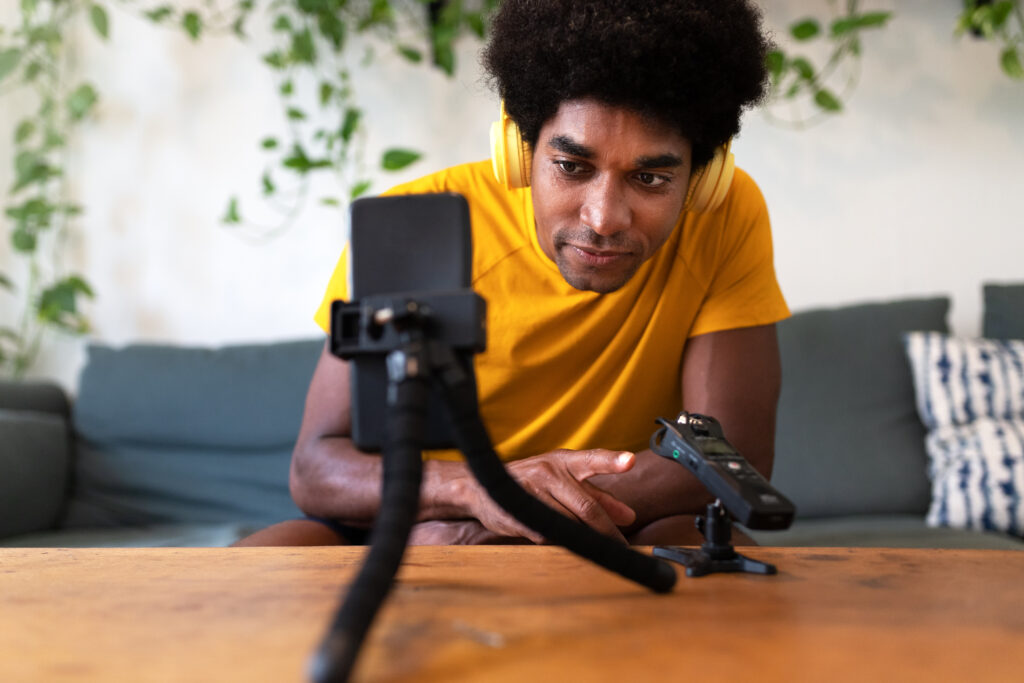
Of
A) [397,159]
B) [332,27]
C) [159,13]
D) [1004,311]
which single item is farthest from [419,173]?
[1004,311]

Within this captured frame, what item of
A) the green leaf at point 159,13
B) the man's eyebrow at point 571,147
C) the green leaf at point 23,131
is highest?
the green leaf at point 159,13

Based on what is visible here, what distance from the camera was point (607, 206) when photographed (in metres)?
0.99

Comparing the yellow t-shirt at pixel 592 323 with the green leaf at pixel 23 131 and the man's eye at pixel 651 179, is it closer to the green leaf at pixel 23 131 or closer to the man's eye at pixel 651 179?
the man's eye at pixel 651 179

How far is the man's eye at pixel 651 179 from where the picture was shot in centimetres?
101

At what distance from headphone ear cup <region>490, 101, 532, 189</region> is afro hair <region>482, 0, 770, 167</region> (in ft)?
0.07

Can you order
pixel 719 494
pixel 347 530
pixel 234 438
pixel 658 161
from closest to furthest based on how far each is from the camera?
pixel 719 494, pixel 658 161, pixel 347 530, pixel 234 438

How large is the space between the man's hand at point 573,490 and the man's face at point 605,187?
26 centimetres

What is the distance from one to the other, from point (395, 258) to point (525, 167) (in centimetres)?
61

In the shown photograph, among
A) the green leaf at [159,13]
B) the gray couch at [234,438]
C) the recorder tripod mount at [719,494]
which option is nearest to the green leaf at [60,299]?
the gray couch at [234,438]

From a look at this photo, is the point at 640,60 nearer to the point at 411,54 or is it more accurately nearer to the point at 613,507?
the point at 613,507

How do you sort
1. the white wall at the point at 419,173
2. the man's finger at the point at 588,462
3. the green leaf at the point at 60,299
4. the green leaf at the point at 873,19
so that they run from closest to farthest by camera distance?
the man's finger at the point at 588,462 → the green leaf at the point at 873,19 → the white wall at the point at 419,173 → the green leaf at the point at 60,299

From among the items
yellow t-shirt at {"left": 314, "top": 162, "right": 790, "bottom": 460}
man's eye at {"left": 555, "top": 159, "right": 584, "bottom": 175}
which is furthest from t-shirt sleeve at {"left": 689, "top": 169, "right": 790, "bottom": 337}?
man's eye at {"left": 555, "top": 159, "right": 584, "bottom": 175}

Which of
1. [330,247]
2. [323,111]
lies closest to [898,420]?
[330,247]

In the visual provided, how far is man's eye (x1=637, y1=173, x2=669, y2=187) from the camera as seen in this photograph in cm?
101
